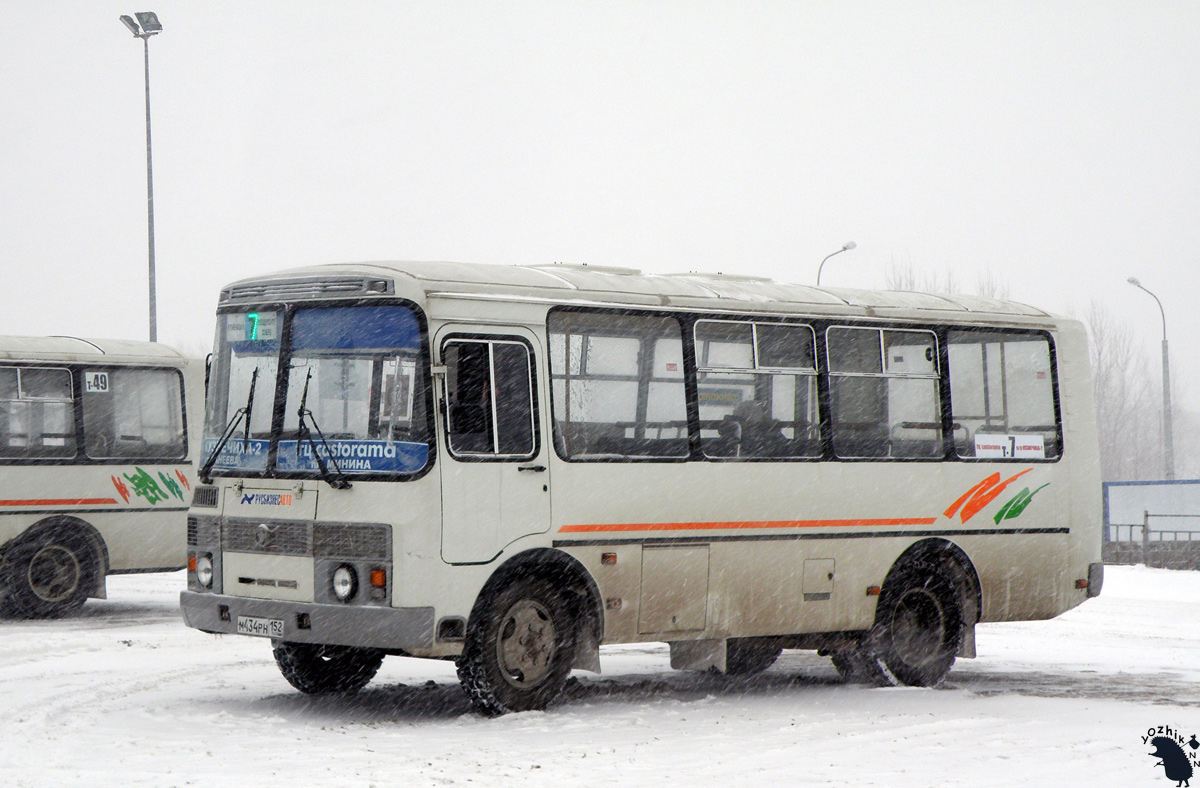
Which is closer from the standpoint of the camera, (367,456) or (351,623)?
(351,623)

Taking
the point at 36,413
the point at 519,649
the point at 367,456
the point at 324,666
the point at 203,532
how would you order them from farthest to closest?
the point at 36,413, the point at 324,666, the point at 203,532, the point at 519,649, the point at 367,456

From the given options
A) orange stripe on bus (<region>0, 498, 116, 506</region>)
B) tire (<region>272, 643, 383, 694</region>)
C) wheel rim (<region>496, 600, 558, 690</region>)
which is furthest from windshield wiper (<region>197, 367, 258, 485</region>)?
orange stripe on bus (<region>0, 498, 116, 506</region>)

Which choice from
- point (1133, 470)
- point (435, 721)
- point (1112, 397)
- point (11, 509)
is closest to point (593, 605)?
point (435, 721)

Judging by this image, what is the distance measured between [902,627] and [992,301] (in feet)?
10.2

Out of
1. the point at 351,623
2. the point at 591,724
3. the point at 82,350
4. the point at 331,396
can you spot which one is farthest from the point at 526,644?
the point at 82,350

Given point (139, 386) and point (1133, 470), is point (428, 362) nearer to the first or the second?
point (139, 386)

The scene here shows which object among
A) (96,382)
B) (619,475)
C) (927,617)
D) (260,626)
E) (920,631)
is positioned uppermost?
(96,382)

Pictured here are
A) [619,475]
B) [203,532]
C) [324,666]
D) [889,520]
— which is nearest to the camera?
[203,532]

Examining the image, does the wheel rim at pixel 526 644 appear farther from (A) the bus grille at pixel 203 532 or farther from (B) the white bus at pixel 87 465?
(B) the white bus at pixel 87 465

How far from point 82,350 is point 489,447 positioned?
9569mm

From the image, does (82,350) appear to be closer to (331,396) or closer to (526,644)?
(331,396)

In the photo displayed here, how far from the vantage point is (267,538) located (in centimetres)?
1064

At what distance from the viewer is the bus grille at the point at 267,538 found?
10.5 meters

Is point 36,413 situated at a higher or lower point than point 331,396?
higher
